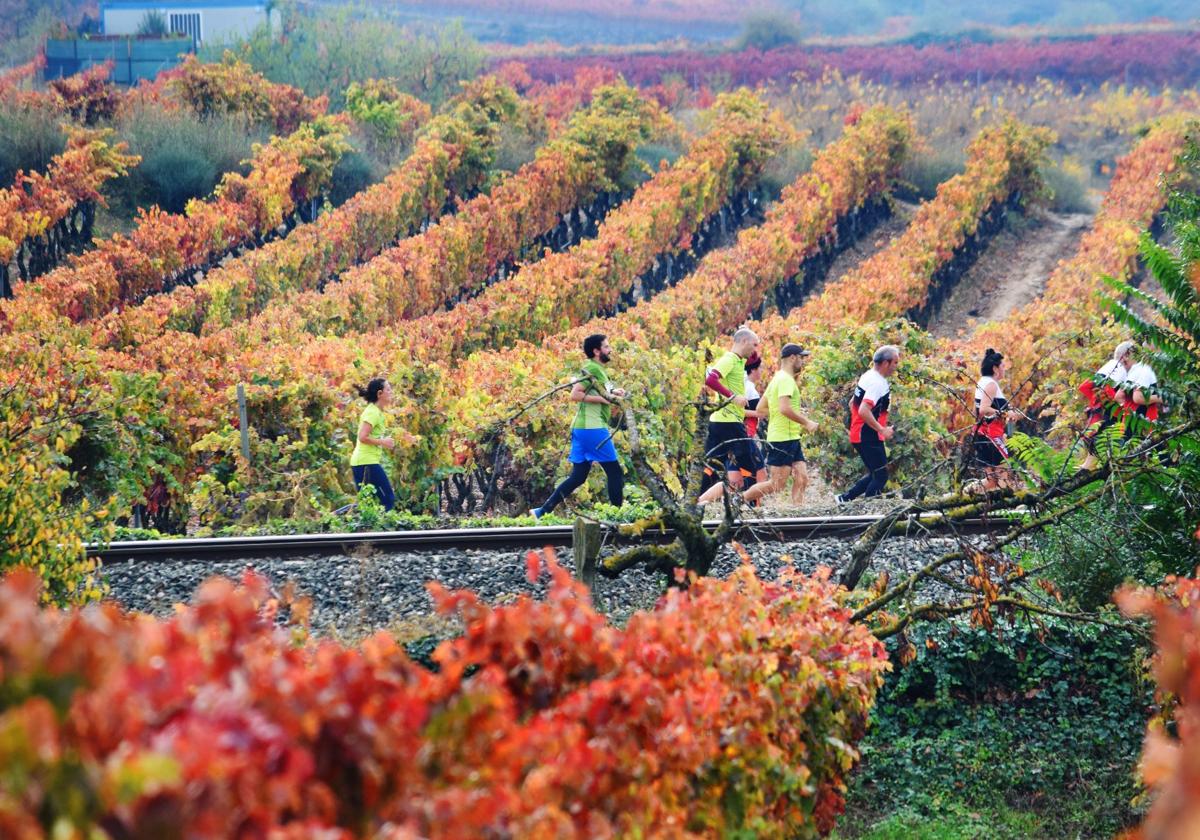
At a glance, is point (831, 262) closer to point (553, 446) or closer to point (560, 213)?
point (560, 213)

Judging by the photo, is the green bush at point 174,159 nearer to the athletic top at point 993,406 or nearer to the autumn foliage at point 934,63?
the athletic top at point 993,406

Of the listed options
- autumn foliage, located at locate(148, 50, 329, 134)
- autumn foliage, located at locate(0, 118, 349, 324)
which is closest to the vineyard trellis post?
autumn foliage, located at locate(0, 118, 349, 324)

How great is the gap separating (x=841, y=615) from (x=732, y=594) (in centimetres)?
81

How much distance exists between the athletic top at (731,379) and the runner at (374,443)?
242 centimetres

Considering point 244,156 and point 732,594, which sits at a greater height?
point 732,594

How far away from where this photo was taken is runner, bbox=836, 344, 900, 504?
960cm

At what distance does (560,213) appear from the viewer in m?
28.6

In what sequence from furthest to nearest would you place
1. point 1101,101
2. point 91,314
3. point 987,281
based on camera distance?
point 1101,101
point 987,281
point 91,314

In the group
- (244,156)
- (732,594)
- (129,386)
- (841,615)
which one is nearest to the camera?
(732,594)

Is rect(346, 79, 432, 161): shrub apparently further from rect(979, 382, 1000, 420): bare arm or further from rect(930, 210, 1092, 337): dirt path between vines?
rect(979, 382, 1000, 420): bare arm

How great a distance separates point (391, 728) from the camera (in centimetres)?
217

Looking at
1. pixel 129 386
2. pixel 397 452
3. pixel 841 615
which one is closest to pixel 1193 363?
pixel 841 615

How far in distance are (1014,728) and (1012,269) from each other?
23.0 m

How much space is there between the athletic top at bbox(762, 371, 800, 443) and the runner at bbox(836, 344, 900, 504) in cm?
44
